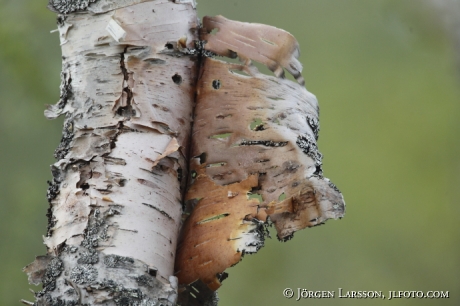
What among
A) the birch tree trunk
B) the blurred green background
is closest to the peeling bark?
the birch tree trunk

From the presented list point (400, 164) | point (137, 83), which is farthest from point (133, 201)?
point (400, 164)

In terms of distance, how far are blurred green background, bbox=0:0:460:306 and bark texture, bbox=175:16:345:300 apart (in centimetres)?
53

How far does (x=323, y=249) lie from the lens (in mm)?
1154

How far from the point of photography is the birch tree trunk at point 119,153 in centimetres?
45

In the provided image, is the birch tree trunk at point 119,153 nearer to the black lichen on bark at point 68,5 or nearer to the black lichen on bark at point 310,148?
the black lichen on bark at point 68,5

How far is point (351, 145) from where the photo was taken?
1163 mm

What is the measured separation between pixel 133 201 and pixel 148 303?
0.11 m

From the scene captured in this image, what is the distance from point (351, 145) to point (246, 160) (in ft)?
2.16

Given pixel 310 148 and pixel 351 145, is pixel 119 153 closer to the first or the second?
pixel 310 148

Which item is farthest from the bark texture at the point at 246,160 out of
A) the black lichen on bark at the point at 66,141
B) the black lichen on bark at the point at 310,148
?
the black lichen on bark at the point at 66,141

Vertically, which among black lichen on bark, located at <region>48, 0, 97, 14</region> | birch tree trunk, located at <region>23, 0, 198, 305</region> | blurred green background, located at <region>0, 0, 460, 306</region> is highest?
blurred green background, located at <region>0, 0, 460, 306</region>

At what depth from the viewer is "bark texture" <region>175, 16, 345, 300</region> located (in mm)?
517

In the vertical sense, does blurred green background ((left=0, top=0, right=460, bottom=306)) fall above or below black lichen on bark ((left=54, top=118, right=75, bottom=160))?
above

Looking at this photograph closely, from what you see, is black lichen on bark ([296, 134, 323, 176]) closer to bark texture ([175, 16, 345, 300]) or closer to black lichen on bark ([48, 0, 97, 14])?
bark texture ([175, 16, 345, 300])
